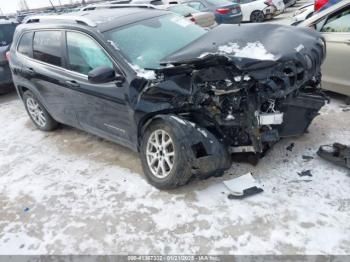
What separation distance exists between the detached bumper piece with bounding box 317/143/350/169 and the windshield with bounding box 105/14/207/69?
2.03 meters

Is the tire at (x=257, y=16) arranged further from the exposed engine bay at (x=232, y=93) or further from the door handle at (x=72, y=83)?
the door handle at (x=72, y=83)

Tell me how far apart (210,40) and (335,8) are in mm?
2468

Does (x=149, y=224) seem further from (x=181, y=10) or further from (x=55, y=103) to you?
(x=181, y=10)

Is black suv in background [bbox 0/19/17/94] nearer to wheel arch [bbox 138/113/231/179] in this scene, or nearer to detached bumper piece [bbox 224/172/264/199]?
wheel arch [bbox 138/113/231/179]

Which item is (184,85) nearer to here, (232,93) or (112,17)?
(232,93)

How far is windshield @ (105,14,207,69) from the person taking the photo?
401cm

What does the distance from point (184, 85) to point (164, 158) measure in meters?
0.78

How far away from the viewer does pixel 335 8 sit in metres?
5.16

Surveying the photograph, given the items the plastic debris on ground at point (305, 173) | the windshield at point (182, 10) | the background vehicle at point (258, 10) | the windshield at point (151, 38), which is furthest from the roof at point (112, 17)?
the background vehicle at point (258, 10)

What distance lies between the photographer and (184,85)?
3529 millimetres

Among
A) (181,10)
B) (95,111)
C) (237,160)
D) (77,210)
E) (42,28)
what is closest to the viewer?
(77,210)

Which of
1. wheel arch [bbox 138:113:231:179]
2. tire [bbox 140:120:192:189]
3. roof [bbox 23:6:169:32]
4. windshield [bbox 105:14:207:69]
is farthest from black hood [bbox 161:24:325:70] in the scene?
roof [bbox 23:6:169:32]

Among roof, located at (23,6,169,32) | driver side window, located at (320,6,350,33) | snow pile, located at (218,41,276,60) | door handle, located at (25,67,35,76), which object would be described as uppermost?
roof, located at (23,6,169,32)


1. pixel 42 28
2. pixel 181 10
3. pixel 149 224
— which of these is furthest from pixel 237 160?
pixel 181 10
